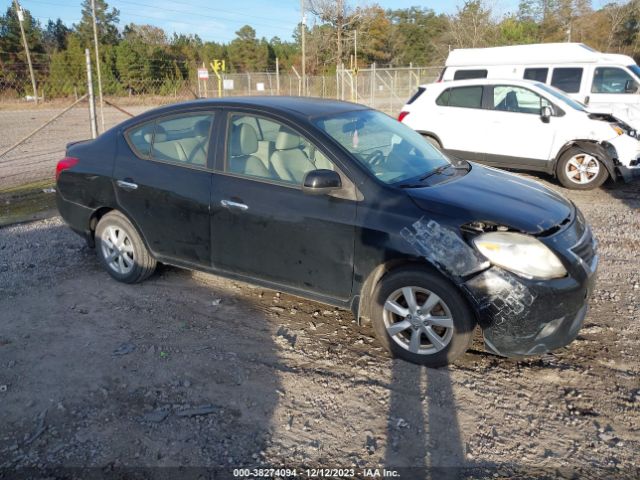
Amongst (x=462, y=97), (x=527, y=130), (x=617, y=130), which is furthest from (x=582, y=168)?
(x=462, y=97)

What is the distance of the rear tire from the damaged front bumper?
2937 mm

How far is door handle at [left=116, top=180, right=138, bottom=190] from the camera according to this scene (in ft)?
15.1

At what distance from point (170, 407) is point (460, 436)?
1688 millimetres

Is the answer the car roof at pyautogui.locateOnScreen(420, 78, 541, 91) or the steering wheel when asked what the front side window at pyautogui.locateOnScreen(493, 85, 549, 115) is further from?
the steering wheel

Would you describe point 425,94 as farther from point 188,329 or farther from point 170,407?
point 170,407

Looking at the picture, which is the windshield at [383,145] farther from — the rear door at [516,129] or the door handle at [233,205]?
the rear door at [516,129]

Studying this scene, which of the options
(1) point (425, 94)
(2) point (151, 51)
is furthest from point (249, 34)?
(1) point (425, 94)

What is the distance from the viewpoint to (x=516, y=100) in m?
9.09

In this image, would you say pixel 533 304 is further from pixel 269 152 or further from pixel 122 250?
pixel 122 250

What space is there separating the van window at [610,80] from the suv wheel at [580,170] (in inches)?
170

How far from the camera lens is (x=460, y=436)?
295 cm

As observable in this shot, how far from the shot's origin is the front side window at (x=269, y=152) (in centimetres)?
391

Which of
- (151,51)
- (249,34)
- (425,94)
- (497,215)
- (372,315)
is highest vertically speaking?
(249,34)

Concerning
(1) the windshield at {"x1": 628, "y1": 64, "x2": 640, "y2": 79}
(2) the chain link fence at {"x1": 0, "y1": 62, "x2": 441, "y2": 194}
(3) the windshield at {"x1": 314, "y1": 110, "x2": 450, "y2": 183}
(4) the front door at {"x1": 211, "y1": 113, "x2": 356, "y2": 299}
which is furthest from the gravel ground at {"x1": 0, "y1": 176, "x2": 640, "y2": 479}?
(2) the chain link fence at {"x1": 0, "y1": 62, "x2": 441, "y2": 194}
